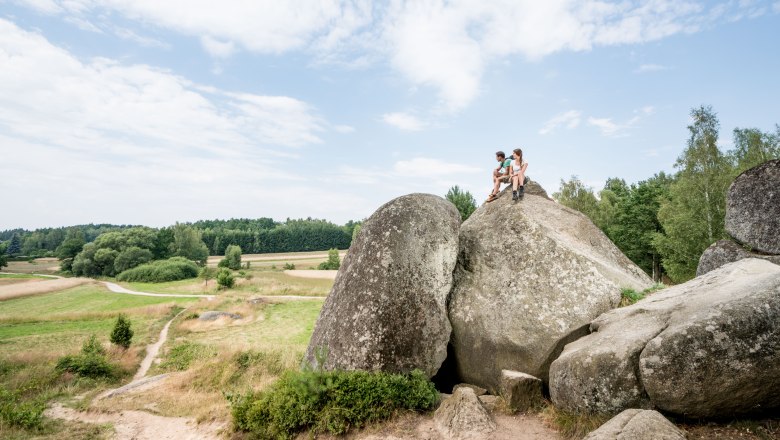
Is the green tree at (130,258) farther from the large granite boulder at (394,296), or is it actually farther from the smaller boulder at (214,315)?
the large granite boulder at (394,296)

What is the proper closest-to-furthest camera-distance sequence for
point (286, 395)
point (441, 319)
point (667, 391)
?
point (667, 391), point (286, 395), point (441, 319)

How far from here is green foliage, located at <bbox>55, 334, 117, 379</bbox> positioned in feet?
68.8

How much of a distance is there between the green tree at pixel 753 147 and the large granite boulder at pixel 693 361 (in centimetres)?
3790

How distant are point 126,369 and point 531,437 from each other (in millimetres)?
24640

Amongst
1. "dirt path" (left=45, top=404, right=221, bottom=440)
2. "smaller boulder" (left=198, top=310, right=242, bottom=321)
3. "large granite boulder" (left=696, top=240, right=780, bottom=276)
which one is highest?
"large granite boulder" (left=696, top=240, right=780, bottom=276)

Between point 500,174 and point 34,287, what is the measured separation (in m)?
85.7

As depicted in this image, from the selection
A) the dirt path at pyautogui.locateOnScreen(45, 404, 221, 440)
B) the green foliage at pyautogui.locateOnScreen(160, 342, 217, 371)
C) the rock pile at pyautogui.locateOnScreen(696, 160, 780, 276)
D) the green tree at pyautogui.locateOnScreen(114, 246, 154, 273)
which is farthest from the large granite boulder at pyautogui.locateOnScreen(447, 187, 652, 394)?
the green tree at pyautogui.locateOnScreen(114, 246, 154, 273)

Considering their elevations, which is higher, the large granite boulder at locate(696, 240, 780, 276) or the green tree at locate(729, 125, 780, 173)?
the green tree at locate(729, 125, 780, 173)

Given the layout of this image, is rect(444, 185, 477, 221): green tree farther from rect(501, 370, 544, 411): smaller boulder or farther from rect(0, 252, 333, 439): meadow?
rect(501, 370, 544, 411): smaller boulder

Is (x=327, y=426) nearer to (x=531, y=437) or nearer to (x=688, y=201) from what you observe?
(x=531, y=437)

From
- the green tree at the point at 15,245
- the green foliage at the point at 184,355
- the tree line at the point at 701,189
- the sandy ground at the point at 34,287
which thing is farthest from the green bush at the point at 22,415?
the green tree at the point at 15,245

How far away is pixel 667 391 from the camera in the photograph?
708 cm

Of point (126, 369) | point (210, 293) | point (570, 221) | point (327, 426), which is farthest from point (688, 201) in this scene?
point (210, 293)

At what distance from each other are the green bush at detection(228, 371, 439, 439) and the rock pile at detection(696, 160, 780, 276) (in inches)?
507
